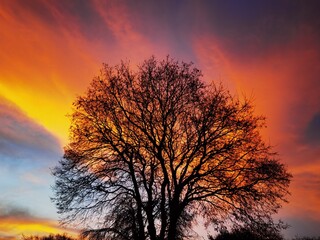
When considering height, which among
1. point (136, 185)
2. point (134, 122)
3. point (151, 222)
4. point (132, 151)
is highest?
point (134, 122)

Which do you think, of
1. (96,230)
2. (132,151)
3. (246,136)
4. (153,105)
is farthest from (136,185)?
(246,136)

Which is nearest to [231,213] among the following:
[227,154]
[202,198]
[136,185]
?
[202,198]

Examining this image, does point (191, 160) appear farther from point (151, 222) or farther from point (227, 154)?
point (151, 222)

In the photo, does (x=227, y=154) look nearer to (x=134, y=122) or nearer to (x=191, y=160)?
(x=191, y=160)

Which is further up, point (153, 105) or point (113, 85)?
point (113, 85)

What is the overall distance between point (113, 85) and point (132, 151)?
472cm

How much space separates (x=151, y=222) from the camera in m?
23.8

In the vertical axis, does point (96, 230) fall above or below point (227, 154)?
below

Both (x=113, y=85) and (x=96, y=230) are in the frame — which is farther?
(x=113, y=85)

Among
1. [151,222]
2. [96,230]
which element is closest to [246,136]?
[151,222]

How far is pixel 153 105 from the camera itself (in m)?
25.3

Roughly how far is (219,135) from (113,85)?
25.7 feet

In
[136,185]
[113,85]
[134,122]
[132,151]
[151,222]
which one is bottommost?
[151,222]

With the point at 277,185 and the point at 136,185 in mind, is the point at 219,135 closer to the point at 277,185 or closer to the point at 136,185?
the point at 277,185
